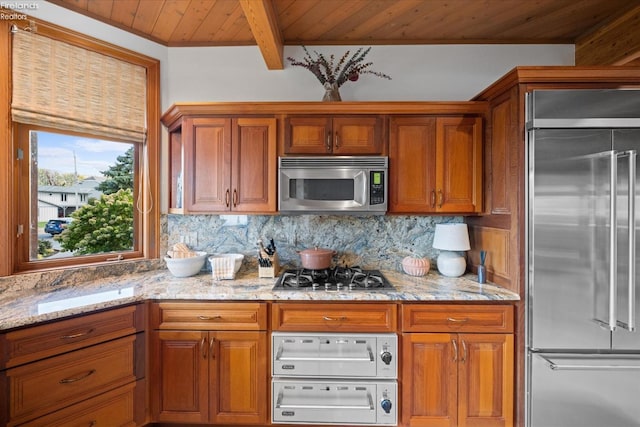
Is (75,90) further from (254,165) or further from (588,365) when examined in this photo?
(588,365)

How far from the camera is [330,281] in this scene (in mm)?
1985

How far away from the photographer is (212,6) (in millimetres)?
2006

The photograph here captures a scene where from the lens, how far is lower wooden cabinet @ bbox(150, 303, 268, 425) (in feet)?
5.71

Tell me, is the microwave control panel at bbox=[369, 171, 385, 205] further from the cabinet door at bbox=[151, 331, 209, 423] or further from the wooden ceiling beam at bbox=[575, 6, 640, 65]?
the wooden ceiling beam at bbox=[575, 6, 640, 65]

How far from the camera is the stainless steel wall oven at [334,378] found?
1.71 m

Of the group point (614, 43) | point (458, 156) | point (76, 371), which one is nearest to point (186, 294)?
point (76, 371)

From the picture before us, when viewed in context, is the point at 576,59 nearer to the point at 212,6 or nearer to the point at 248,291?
the point at 212,6

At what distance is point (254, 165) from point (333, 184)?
604 mm

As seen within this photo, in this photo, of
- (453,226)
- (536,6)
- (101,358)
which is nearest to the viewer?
(101,358)

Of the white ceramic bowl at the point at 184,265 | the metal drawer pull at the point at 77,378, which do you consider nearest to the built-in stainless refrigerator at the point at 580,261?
the white ceramic bowl at the point at 184,265

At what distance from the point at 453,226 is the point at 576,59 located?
5.96 ft

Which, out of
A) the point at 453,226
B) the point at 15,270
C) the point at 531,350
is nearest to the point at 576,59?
the point at 453,226

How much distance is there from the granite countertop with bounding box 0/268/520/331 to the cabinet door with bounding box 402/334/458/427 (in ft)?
0.91

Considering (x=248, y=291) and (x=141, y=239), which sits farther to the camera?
(x=141, y=239)
